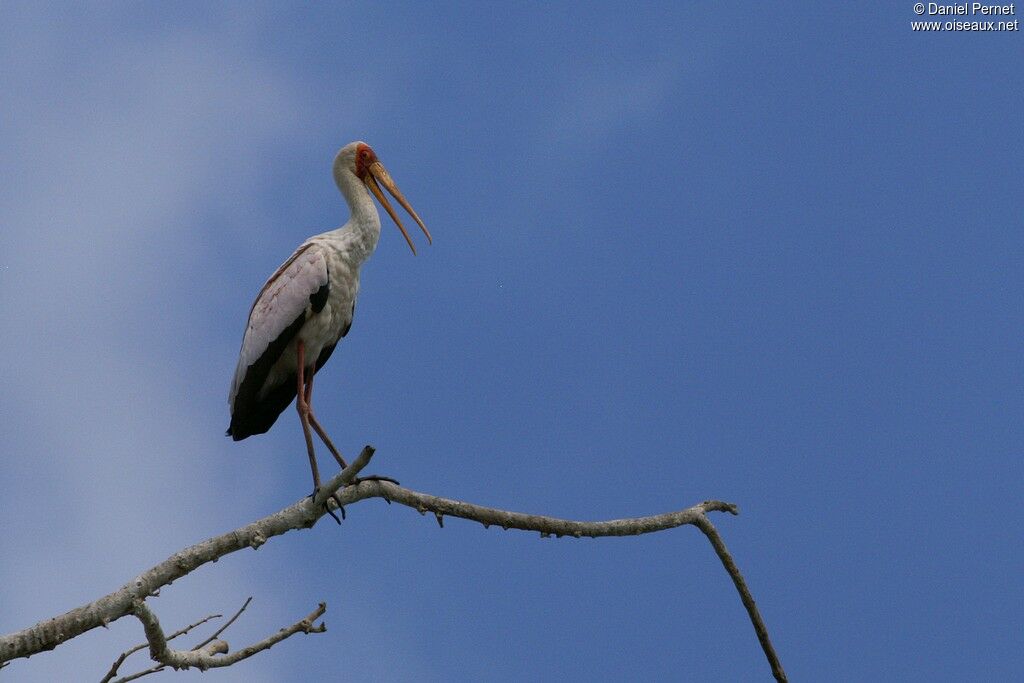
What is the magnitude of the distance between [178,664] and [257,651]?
439 mm

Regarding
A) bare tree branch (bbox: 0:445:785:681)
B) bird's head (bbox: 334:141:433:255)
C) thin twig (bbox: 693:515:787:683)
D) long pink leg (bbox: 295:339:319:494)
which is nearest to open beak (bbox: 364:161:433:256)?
bird's head (bbox: 334:141:433:255)

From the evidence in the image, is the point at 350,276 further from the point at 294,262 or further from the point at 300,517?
the point at 300,517

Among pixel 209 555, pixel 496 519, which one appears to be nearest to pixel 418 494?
pixel 496 519

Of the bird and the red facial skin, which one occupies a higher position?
the red facial skin

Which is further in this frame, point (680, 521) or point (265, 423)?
point (265, 423)

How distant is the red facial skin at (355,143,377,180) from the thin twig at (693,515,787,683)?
3629 mm

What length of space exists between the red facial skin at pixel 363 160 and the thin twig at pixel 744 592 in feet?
11.9

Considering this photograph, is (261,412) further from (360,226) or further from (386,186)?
(386,186)

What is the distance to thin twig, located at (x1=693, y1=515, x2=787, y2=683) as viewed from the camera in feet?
23.4

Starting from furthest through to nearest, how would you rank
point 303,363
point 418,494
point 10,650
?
point 303,363, point 418,494, point 10,650

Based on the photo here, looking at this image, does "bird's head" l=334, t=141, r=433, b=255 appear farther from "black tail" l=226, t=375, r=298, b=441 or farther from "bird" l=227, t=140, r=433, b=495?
"black tail" l=226, t=375, r=298, b=441

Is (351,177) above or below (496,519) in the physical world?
above

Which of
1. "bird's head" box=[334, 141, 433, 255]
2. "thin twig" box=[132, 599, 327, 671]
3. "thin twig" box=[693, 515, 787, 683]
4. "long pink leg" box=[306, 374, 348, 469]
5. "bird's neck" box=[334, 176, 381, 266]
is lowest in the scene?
"thin twig" box=[693, 515, 787, 683]

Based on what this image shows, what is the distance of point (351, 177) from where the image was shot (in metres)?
8.92
